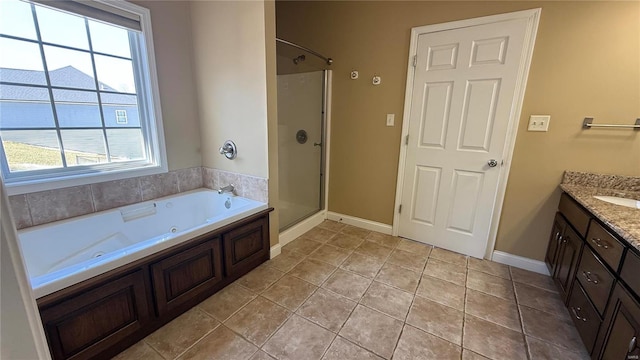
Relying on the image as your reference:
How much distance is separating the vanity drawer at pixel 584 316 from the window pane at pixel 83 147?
10.5 ft

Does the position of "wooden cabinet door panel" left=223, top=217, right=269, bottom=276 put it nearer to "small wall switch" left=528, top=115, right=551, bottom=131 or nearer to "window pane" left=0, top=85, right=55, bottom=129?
"window pane" left=0, top=85, right=55, bottom=129

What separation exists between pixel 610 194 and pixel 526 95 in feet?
2.86

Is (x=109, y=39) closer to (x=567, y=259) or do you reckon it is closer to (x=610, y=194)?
(x=567, y=259)

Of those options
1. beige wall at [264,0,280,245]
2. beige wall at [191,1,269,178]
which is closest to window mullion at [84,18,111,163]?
beige wall at [191,1,269,178]

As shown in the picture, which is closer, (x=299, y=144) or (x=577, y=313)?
(x=577, y=313)

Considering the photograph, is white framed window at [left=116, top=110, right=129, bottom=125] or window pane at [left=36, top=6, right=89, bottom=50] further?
white framed window at [left=116, top=110, right=129, bottom=125]

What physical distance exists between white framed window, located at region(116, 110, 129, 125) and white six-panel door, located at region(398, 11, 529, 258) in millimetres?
2445

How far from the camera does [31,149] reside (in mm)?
1626

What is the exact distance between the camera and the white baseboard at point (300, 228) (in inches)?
99.9

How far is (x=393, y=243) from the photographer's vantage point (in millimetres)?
2615

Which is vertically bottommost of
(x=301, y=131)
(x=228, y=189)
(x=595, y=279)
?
(x=595, y=279)

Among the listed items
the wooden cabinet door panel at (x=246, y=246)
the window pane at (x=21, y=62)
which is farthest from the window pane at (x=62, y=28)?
the wooden cabinet door panel at (x=246, y=246)

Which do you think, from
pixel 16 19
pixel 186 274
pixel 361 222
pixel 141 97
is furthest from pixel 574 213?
pixel 16 19

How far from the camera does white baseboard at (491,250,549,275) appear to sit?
2.14 metres
